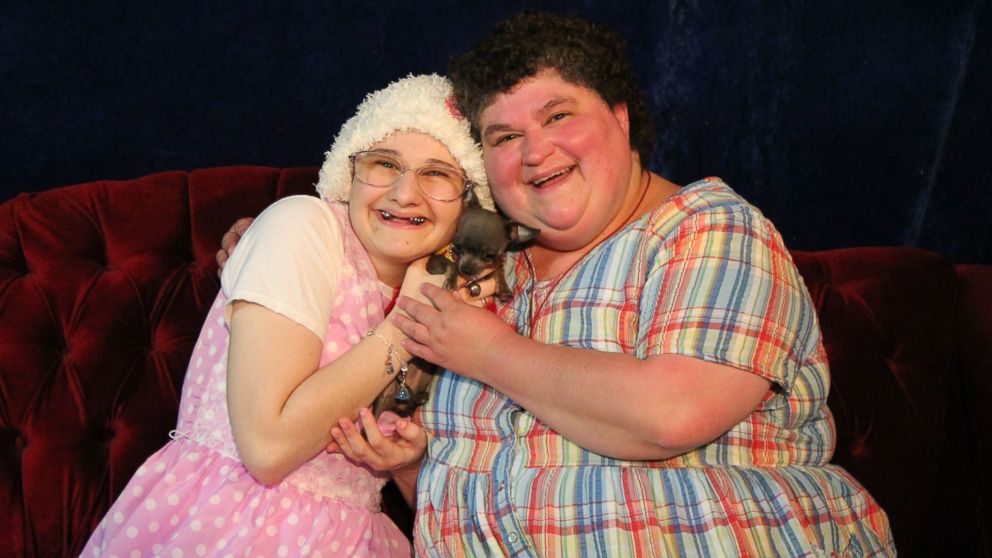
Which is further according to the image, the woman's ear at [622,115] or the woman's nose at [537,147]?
the woman's ear at [622,115]

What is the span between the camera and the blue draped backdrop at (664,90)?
2770mm

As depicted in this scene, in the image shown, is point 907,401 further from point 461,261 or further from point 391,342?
point 391,342

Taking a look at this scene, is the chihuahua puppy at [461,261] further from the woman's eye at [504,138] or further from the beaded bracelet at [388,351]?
the woman's eye at [504,138]

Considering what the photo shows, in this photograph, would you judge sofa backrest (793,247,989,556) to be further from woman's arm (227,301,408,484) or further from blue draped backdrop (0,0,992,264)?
woman's arm (227,301,408,484)

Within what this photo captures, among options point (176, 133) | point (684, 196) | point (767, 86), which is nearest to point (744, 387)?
point (684, 196)

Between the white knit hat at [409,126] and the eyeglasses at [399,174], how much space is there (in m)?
0.03

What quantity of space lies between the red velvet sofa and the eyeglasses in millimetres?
601

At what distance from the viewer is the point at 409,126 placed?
203 centimetres

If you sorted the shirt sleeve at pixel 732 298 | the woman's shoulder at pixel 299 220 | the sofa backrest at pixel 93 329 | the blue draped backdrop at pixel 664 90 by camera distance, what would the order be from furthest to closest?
the blue draped backdrop at pixel 664 90, the sofa backrest at pixel 93 329, the woman's shoulder at pixel 299 220, the shirt sleeve at pixel 732 298

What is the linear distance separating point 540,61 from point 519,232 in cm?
42

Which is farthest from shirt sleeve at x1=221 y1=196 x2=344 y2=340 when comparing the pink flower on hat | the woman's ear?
the woman's ear

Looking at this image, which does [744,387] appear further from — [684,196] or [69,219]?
[69,219]

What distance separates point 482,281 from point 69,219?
3.96ft

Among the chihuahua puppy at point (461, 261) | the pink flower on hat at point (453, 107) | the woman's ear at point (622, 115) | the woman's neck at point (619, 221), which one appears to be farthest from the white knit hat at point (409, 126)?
the woman's ear at point (622, 115)
